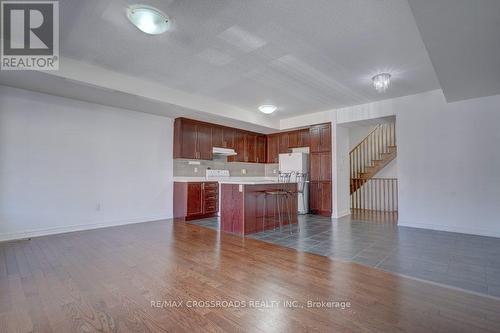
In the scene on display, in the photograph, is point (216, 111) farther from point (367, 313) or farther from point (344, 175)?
point (367, 313)

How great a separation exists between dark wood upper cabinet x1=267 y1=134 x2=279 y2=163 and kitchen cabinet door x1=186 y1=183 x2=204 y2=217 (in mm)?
2760

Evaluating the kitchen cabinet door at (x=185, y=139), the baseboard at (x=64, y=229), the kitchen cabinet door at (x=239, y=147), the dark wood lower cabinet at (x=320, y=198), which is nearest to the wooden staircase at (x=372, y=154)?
the dark wood lower cabinet at (x=320, y=198)

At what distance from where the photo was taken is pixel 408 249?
3344mm

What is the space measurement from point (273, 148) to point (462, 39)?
218 inches

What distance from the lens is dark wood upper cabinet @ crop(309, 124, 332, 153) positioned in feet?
20.4

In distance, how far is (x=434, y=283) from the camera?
90.3 inches

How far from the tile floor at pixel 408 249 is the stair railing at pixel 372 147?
3.27m

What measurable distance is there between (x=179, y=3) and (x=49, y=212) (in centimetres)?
410

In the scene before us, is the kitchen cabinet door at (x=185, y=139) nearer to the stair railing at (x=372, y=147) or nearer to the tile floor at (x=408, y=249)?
the tile floor at (x=408, y=249)

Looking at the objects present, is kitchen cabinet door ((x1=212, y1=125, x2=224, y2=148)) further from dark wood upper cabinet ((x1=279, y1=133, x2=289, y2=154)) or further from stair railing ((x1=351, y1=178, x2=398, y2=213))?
stair railing ((x1=351, y1=178, x2=398, y2=213))

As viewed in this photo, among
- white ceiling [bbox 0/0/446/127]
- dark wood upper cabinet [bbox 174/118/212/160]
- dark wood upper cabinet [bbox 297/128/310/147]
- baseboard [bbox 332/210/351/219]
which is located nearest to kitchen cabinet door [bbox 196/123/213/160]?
dark wood upper cabinet [bbox 174/118/212/160]

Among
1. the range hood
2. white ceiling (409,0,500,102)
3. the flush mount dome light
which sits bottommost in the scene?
the range hood

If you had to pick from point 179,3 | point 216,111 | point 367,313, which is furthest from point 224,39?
point 367,313

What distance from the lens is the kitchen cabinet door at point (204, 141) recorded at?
20.2ft
